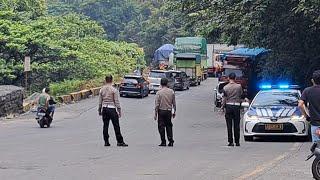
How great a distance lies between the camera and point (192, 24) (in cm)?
3831

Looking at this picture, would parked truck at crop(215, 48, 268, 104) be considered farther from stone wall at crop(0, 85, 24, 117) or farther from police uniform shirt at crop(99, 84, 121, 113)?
police uniform shirt at crop(99, 84, 121, 113)

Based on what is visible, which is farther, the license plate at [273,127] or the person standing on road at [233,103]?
the license plate at [273,127]

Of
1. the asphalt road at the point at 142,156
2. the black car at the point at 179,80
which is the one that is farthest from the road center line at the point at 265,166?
the black car at the point at 179,80

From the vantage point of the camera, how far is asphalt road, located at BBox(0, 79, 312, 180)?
12.1m

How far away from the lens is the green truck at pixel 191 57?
199 feet

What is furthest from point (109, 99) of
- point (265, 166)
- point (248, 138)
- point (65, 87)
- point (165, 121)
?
point (65, 87)

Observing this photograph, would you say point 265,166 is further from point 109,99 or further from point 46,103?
point 46,103

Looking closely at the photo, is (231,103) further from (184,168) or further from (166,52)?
(166,52)

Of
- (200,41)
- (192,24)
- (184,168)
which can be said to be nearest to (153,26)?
Result: (200,41)

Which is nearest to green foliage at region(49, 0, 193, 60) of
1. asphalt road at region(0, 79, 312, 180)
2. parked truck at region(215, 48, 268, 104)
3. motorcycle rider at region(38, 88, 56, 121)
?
parked truck at region(215, 48, 268, 104)

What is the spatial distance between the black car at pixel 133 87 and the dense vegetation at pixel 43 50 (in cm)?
306

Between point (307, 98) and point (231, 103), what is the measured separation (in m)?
5.08

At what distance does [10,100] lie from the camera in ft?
103

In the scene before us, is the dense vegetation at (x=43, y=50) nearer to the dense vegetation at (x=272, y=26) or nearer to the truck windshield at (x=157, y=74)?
the truck windshield at (x=157, y=74)
